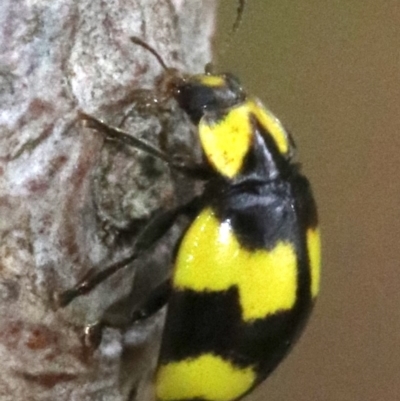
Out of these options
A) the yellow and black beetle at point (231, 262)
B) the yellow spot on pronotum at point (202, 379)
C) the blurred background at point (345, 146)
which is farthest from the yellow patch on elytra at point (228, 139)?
the blurred background at point (345, 146)

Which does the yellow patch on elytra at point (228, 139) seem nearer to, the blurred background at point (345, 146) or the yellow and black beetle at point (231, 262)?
the yellow and black beetle at point (231, 262)

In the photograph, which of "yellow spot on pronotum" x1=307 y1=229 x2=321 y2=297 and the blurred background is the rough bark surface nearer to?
"yellow spot on pronotum" x1=307 y1=229 x2=321 y2=297

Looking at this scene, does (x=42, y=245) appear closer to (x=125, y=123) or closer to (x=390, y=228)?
(x=125, y=123)

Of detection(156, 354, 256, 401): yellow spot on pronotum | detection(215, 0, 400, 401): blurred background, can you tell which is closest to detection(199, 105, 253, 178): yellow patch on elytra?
detection(156, 354, 256, 401): yellow spot on pronotum

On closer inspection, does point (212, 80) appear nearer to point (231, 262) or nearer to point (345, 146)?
point (231, 262)

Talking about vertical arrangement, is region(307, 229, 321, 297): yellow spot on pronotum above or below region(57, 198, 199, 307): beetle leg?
below

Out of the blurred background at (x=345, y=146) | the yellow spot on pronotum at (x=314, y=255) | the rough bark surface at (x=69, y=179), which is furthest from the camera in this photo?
the blurred background at (x=345, y=146)
